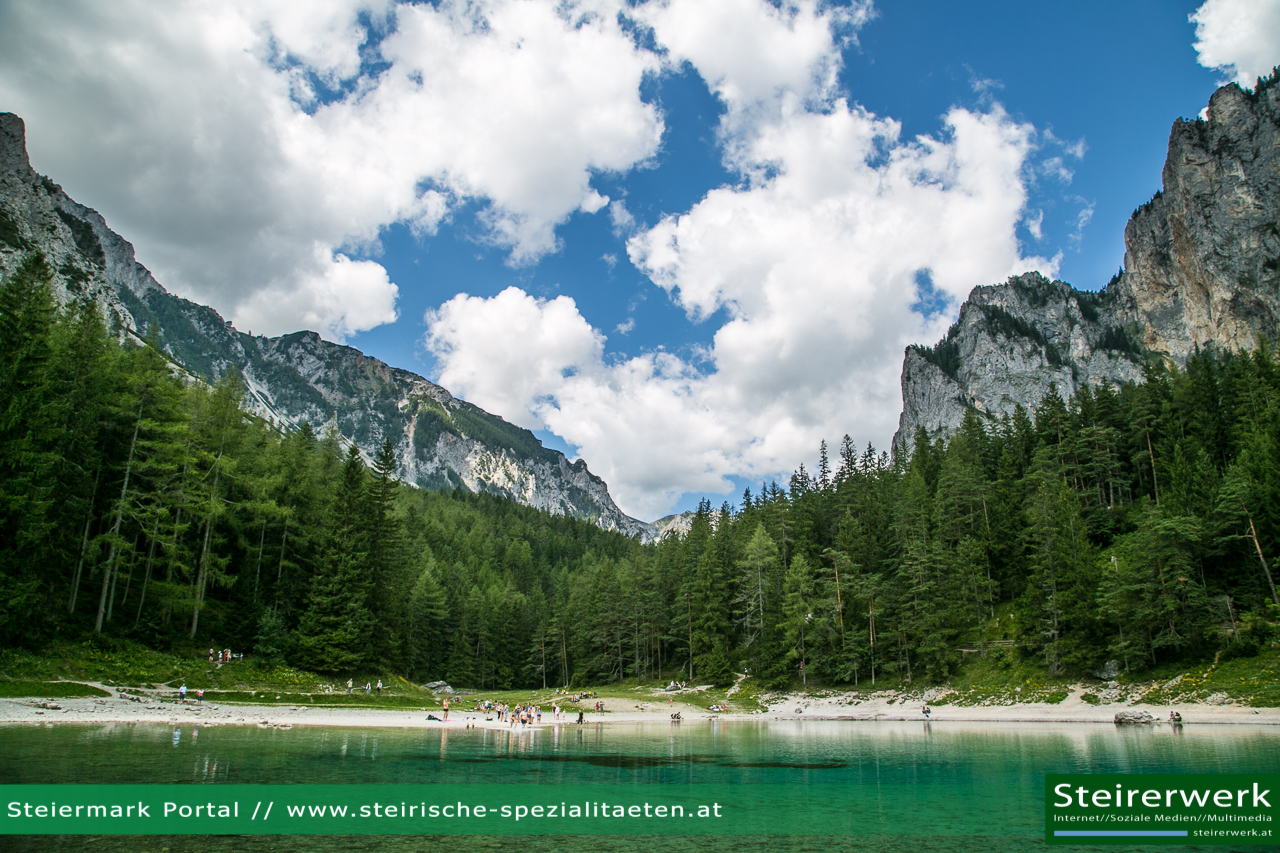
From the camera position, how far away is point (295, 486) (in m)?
54.7

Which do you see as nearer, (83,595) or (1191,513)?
(83,595)

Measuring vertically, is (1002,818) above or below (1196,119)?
below

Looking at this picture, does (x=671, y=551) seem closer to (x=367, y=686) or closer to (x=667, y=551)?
(x=667, y=551)

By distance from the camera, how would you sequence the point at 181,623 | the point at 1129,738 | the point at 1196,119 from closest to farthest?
the point at 1129,738, the point at 181,623, the point at 1196,119

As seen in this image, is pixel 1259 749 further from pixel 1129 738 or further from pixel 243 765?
pixel 243 765

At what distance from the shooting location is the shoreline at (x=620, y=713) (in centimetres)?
2889

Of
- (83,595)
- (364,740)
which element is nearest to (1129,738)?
(364,740)

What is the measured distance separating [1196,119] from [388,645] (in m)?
197

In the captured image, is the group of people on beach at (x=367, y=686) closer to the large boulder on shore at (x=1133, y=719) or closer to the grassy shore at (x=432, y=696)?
the grassy shore at (x=432, y=696)

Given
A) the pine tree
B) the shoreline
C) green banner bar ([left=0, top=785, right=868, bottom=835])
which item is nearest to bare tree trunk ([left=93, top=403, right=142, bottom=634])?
the shoreline

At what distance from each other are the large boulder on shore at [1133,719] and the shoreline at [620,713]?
705 mm

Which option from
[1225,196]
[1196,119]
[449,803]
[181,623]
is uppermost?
[1196,119]

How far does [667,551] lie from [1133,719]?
6102 centimetres

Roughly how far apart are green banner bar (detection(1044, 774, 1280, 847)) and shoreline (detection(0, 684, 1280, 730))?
27.3 m
